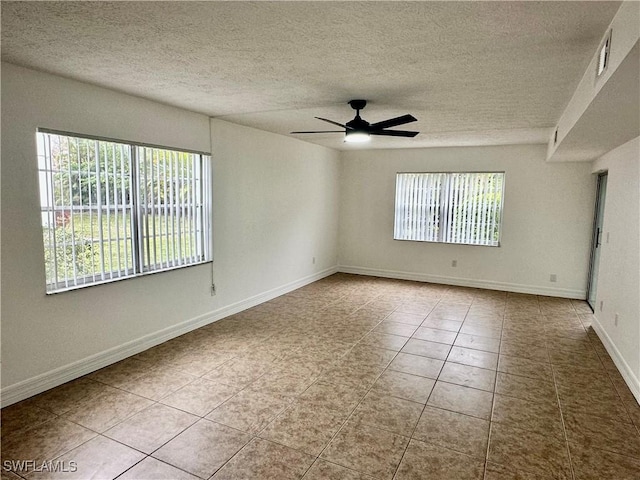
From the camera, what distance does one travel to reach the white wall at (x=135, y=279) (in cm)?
274

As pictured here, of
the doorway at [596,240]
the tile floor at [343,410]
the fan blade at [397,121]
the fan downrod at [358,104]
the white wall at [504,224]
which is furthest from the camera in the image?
the white wall at [504,224]

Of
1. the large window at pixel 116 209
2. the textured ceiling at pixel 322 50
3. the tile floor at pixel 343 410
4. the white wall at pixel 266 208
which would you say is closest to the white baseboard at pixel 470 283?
the white wall at pixel 266 208

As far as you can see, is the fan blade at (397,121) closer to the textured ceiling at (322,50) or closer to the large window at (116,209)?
the textured ceiling at (322,50)

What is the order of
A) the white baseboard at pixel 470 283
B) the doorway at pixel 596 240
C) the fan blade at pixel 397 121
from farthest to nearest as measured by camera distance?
the white baseboard at pixel 470 283 → the doorway at pixel 596 240 → the fan blade at pixel 397 121

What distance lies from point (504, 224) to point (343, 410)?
476 cm

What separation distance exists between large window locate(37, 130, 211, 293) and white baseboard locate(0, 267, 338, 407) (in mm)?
649

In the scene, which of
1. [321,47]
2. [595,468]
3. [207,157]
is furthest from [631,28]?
[207,157]

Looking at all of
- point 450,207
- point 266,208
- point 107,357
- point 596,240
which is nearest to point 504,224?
point 450,207

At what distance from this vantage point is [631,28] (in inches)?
59.2

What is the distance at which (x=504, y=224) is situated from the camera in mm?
6289

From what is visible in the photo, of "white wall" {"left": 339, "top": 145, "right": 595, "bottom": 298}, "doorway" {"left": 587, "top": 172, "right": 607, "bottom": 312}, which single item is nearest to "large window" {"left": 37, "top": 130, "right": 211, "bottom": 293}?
"white wall" {"left": 339, "top": 145, "right": 595, "bottom": 298}

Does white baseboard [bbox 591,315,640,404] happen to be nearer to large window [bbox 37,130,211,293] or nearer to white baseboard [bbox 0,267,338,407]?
white baseboard [bbox 0,267,338,407]

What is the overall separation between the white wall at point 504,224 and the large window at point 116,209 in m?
3.68

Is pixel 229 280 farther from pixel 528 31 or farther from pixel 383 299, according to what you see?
pixel 528 31
